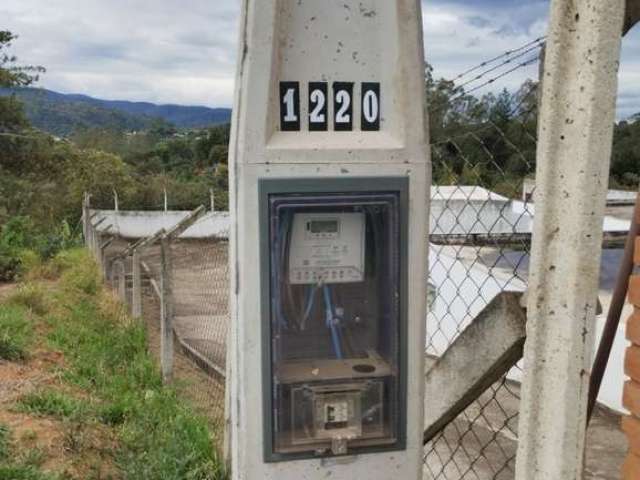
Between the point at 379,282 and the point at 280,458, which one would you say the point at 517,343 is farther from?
the point at 280,458

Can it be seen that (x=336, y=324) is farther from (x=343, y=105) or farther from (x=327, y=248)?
(x=343, y=105)

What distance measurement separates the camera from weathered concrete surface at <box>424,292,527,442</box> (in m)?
1.58

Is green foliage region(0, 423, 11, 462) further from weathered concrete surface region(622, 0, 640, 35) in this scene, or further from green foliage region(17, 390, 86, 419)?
weathered concrete surface region(622, 0, 640, 35)

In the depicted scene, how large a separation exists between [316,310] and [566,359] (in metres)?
1.08

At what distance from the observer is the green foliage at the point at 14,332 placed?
256 inches

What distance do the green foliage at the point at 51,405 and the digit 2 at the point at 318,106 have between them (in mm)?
3333

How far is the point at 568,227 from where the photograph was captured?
1.31 meters

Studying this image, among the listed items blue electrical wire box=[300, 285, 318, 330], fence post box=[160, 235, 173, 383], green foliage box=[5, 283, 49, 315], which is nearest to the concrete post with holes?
blue electrical wire box=[300, 285, 318, 330]

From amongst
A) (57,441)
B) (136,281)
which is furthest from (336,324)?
(136,281)

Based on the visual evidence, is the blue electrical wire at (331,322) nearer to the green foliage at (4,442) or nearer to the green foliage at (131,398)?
the green foliage at (131,398)

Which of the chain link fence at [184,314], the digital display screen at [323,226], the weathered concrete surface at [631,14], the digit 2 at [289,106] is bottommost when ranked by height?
the chain link fence at [184,314]

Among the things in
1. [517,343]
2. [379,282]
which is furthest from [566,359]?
[379,282]

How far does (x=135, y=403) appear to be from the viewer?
16.9 ft

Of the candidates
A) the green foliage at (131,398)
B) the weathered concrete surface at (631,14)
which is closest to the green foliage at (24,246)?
the green foliage at (131,398)
